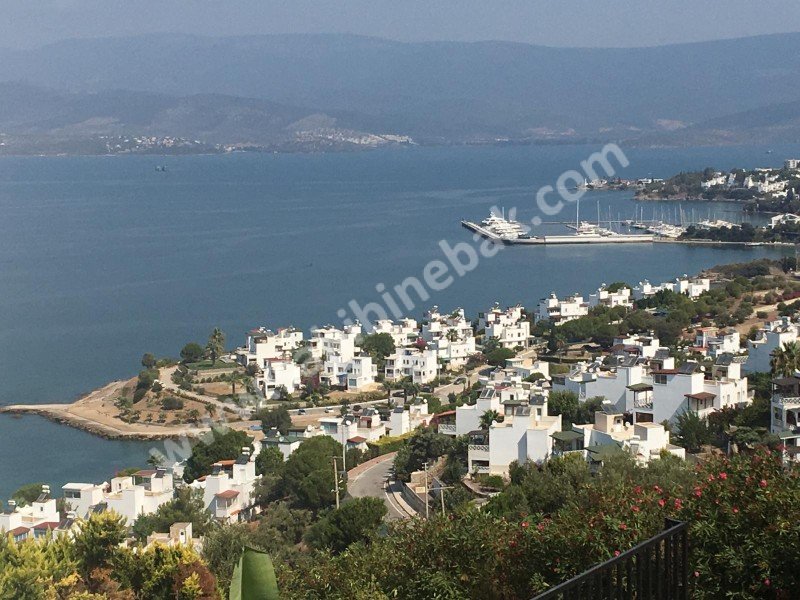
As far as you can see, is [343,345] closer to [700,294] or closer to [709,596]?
[700,294]

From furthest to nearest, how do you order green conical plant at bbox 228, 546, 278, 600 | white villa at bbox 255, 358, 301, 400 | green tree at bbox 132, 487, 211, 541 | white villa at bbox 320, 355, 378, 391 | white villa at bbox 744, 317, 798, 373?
white villa at bbox 320, 355, 378, 391 → white villa at bbox 255, 358, 301, 400 → white villa at bbox 744, 317, 798, 373 → green tree at bbox 132, 487, 211, 541 → green conical plant at bbox 228, 546, 278, 600

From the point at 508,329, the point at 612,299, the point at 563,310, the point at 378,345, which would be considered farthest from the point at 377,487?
the point at 612,299

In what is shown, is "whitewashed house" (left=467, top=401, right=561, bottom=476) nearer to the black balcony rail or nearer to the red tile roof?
the red tile roof

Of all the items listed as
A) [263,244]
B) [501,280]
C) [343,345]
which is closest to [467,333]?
[343,345]

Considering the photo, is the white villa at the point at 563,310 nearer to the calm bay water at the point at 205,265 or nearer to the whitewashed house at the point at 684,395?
the calm bay water at the point at 205,265

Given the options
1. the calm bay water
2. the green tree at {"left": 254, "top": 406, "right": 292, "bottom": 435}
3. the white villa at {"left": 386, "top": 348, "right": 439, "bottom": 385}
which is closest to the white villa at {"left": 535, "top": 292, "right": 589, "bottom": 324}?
the white villa at {"left": 386, "top": 348, "right": 439, "bottom": 385}
